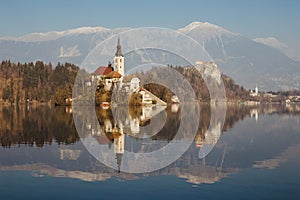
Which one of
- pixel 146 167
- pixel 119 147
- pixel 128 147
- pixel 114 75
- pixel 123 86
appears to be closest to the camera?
pixel 146 167

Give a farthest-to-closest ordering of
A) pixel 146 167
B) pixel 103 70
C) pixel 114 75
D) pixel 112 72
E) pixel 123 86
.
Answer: pixel 103 70
pixel 112 72
pixel 114 75
pixel 123 86
pixel 146 167

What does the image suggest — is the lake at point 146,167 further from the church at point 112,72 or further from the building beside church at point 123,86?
the church at point 112,72

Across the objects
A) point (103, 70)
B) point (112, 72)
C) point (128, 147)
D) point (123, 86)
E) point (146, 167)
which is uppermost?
point (103, 70)

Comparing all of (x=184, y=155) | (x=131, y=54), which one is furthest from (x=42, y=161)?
(x=131, y=54)

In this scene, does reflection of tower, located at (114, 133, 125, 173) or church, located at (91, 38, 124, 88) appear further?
church, located at (91, 38, 124, 88)

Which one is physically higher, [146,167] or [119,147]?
[119,147]

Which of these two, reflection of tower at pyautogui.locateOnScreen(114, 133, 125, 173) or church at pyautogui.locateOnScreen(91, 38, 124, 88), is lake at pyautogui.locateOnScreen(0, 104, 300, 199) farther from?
church at pyautogui.locateOnScreen(91, 38, 124, 88)

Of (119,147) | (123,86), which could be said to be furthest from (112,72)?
(119,147)

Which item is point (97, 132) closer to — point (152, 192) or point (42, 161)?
point (42, 161)

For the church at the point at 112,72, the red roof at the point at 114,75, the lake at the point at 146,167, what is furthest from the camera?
the red roof at the point at 114,75

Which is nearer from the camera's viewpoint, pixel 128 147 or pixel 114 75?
pixel 128 147

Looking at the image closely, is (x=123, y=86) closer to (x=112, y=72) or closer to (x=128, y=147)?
(x=112, y=72)

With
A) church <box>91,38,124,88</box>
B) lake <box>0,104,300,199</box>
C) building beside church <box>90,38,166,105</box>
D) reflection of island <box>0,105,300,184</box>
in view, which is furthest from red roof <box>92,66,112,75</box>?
lake <box>0,104,300,199</box>

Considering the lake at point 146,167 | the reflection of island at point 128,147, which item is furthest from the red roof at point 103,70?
the lake at point 146,167
